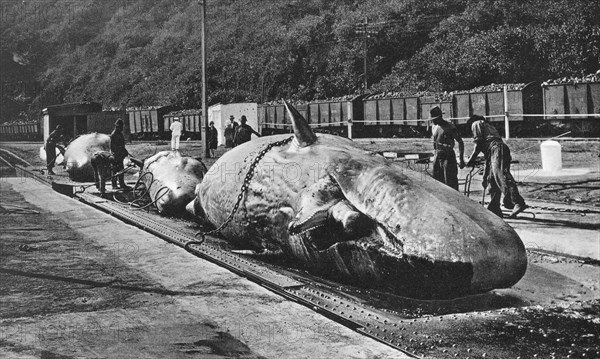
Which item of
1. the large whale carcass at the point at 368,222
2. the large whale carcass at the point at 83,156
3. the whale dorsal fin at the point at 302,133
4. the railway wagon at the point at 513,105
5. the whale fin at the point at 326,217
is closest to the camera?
the large whale carcass at the point at 368,222

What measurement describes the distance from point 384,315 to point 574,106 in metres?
21.1

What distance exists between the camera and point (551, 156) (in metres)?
13.3

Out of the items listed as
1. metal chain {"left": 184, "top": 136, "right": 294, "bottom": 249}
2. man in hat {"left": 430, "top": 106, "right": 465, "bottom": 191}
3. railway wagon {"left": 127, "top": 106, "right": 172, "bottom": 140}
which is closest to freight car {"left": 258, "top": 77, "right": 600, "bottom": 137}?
railway wagon {"left": 127, "top": 106, "right": 172, "bottom": 140}

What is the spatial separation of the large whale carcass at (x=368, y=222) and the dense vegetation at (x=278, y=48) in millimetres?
25862

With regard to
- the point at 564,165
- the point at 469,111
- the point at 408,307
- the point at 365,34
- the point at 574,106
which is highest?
the point at 365,34

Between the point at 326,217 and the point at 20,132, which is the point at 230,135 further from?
the point at 20,132

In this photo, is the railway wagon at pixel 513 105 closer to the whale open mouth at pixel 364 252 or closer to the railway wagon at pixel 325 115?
the railway wagon at pixel 325 115

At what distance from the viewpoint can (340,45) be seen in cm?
4403

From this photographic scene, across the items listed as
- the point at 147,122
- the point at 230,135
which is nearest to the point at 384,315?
the point at 230,135

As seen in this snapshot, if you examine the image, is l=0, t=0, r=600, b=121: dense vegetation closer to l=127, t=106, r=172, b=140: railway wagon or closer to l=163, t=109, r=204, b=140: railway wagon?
l=127, t=106, r=172, b=140: railway wagon

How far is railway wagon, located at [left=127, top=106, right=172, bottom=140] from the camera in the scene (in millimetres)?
43406

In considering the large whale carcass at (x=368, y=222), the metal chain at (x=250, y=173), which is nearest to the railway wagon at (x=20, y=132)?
the metal chain at (x=250, y=173)

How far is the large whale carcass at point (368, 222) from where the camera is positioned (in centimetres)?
450

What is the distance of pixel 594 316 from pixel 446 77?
31018mm
